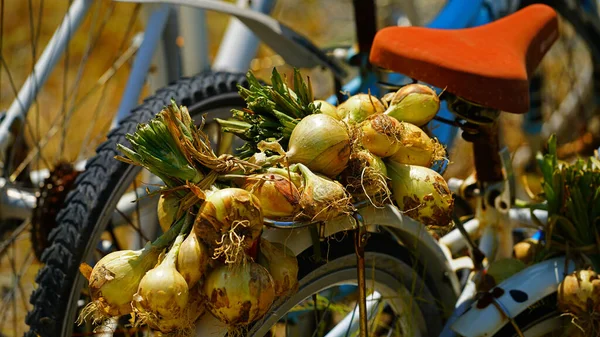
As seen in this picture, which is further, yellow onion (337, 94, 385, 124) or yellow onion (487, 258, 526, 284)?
yellow onion (487, 258, 526, 284)

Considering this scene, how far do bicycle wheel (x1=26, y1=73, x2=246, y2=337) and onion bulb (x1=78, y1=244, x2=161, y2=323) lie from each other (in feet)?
1.58

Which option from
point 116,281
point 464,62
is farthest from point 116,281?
point 464,62

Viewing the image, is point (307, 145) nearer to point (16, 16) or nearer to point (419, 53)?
point (419, 53)

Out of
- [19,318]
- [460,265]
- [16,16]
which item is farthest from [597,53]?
[16,16]

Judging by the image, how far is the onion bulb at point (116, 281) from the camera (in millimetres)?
1247

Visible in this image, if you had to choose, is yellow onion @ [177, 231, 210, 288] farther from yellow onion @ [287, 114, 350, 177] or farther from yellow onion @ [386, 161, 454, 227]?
yellow onion @ [386, 161, 454, 227]

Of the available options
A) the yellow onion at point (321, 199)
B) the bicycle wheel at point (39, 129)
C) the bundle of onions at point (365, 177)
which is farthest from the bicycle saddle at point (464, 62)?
the bicycle wheel at point (39, 129)

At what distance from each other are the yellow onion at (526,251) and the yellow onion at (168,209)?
1002mm

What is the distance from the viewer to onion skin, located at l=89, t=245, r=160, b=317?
4.09ft

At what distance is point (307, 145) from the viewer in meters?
1.34

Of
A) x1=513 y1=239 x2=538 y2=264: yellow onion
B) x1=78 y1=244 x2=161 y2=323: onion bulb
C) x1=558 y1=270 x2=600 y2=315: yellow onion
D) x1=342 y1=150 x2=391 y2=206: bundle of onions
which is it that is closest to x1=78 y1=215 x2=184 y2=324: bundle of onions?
x1=78 y1=244 x2=161 y2=323: onion bulb

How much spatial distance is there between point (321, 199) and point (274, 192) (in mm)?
77

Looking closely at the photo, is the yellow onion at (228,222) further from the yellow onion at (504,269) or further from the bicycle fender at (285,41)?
→ the bicycle fender at (285,41)

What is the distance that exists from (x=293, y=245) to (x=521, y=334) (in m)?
0.58
